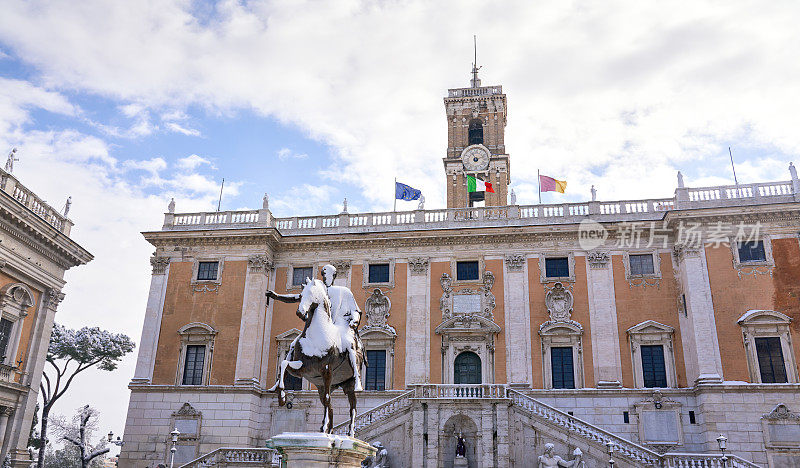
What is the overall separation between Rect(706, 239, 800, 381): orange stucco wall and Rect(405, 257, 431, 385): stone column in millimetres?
13428

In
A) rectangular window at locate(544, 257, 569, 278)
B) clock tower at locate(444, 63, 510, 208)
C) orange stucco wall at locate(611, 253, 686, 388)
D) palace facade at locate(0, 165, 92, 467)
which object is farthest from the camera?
clock tower at locate(444, 63, 510, 208)

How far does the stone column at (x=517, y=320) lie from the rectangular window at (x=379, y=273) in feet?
20.5

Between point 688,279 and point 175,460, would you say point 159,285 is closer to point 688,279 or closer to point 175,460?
point 175,460

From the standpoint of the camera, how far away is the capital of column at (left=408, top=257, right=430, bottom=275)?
3278cm

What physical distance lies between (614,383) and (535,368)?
363 cm

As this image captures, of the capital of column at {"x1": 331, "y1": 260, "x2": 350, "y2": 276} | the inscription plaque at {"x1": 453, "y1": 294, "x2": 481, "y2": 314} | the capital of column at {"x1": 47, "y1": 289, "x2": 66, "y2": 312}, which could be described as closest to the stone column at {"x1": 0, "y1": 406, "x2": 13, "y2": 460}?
the capital of column at {"x1": 47, "y1": 289, "x2": 66, "y2": 312}

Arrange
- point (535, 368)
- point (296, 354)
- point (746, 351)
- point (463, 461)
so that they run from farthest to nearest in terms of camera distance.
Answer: point (535, 368) < point (746, 351) < point (463, 461) < point (296, 354)

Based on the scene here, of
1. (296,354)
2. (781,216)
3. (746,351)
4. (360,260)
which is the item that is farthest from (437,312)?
(296,354)

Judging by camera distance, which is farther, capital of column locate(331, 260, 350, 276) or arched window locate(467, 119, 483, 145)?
arched window locate(467, 119, 483, 145)

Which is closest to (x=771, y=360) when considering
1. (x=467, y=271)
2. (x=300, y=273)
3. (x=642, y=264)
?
(x=642, y=264)

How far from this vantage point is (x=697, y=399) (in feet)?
91.0

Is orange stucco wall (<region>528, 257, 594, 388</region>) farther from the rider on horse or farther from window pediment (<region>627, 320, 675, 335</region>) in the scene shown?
the rider on horse

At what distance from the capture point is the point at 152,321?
3319 centimetres

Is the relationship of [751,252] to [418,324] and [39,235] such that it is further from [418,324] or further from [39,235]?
[39,235]
